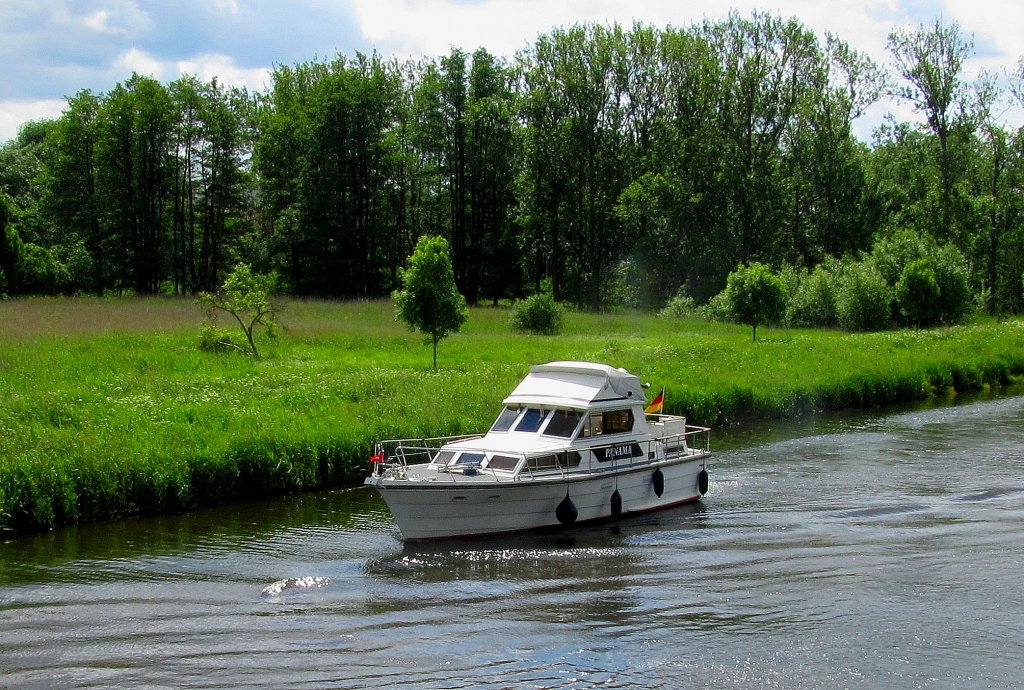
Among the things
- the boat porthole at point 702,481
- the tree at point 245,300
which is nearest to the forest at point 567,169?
the tree at point 245,300

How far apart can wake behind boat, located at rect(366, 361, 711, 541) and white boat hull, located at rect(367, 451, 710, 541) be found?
0.8 inches

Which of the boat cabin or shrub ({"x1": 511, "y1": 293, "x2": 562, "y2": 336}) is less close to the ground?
shrub ({"x1": 511, "y1": 293, "x2": 562, "y2": 336})

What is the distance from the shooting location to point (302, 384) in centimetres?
3050

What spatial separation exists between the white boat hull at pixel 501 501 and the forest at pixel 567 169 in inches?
1936

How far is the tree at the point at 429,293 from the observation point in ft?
114

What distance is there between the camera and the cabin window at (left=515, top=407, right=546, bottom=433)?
21.6 meters

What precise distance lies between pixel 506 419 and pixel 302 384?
10.3 m

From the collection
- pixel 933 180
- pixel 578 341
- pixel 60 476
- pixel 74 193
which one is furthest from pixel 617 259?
pixel 60 476

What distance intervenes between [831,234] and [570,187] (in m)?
21.4

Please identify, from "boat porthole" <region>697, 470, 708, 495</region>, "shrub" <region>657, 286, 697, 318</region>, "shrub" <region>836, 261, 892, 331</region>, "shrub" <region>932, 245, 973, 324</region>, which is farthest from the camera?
"shrub" <region>657, 286, 697, 318</region>

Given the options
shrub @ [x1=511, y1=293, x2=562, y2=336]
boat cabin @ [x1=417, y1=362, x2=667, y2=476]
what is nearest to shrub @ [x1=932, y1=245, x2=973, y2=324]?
shrub @ [x1=511, y1=293, x2=562, y2=336]

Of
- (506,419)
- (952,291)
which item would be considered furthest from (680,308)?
(506,419)

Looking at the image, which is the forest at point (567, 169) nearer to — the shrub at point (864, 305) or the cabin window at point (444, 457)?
the shrub at point (864, 305)

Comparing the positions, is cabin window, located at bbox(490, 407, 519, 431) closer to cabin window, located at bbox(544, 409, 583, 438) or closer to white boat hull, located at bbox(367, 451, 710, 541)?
cabin window, located at bbox(544, 409, 583, 438)
